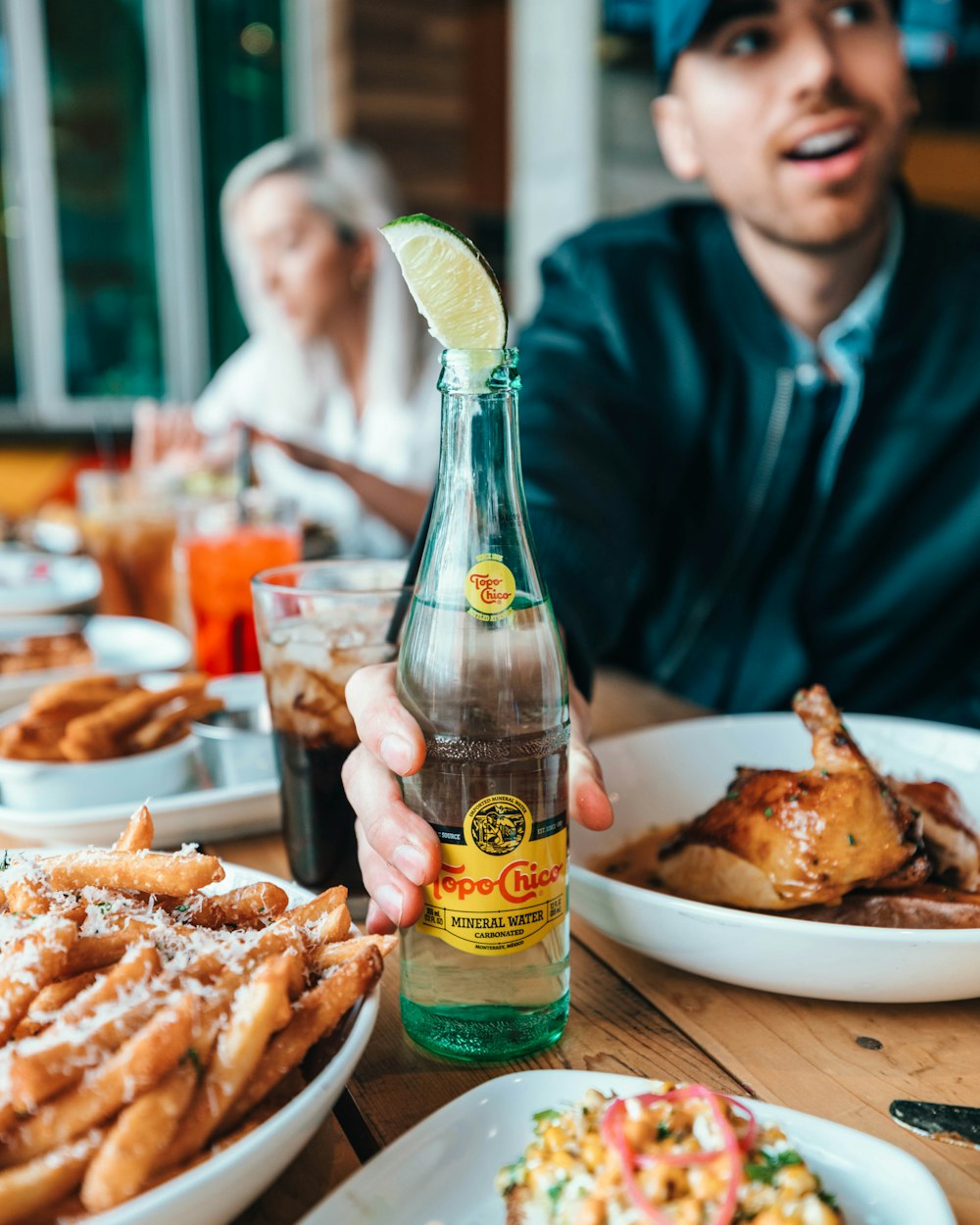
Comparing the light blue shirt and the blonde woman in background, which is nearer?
the light blue shirt

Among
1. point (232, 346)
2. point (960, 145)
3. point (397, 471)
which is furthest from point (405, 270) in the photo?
point (232, 346)

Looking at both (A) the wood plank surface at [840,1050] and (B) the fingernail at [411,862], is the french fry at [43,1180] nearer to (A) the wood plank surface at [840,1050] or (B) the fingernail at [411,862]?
(B) the fingernail at [411,862]

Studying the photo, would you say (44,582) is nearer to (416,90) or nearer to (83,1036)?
(83,1036)

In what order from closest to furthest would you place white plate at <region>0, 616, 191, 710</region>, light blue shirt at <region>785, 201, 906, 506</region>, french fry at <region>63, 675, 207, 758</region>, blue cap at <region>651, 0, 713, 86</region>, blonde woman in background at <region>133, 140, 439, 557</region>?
french fry at <region>63, 675, 207, 758</region>
white plate at <region>0, 616, 191, 710</region>
blue cap at <region>651, 0, 713, 86</region>
light blue shirt at <region>785, 201, 906, 506</region>
blonde woman in background at <region>133, 140, 439, 557</region>

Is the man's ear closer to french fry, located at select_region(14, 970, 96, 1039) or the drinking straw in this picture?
the drinking straw

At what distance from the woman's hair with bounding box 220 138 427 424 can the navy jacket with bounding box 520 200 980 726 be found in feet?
5.13

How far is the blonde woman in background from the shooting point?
3385 millimetres

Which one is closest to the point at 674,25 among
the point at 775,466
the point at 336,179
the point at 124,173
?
the point at 775,466

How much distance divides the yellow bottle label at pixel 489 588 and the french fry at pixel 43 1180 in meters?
0.38

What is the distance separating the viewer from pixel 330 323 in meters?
3.58

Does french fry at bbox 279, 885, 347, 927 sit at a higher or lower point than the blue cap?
lower

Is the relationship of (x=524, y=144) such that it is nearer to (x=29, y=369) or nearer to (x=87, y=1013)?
(x=29, y=369)

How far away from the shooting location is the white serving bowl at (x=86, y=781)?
108 cm

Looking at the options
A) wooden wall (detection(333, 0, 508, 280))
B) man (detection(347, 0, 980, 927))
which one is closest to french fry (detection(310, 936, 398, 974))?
man (detection(347, 0, 980, 927))
